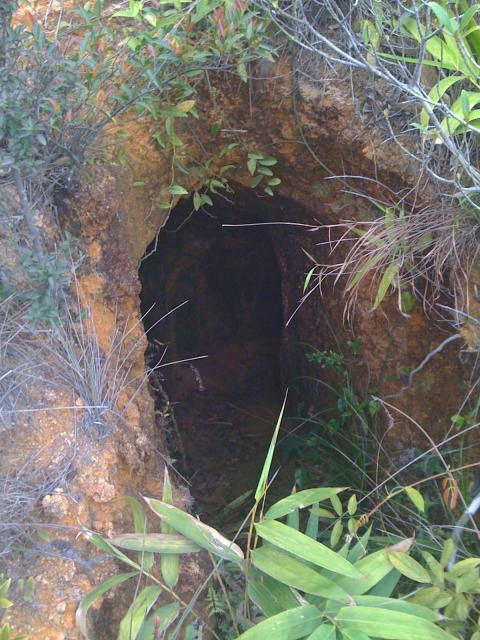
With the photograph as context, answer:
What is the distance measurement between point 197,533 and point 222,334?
376cm

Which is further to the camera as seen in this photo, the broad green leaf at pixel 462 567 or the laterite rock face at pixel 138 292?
the laterite rock face at pixel 138 292

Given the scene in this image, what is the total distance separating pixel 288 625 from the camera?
1.43 meters

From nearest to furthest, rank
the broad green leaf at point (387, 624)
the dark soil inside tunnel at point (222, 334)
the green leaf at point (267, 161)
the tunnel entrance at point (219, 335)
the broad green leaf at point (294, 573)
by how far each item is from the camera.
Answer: the broad green leaf at point (387, 624) < the broad green leaf at point (294, 573) < the green leaf at point (267, 161) < the dark soil inside tunnel at point (222, 334) < the tunnel entrance at point (219, 335)

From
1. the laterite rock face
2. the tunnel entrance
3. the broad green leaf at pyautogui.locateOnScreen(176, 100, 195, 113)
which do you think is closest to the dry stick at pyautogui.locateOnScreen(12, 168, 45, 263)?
the laterite rock face

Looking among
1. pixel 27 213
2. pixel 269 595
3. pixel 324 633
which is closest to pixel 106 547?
pixel 269 595

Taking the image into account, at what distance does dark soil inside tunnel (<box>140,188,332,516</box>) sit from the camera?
154 inches

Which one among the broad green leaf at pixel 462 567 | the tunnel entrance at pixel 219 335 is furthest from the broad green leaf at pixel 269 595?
the tunnel entrance at pixel 219 335

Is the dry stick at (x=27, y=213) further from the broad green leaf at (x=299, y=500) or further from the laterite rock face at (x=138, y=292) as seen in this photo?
the broad green leaf at (x=299, y=500)

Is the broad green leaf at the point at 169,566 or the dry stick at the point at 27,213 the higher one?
the dry stick at the point at 27,213

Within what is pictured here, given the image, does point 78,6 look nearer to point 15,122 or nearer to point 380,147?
point 15,122

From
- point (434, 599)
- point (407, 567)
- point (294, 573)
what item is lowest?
point (434, 599)

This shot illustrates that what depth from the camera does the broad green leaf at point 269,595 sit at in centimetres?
157

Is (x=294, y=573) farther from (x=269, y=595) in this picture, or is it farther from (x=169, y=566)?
(x=169, y=566)

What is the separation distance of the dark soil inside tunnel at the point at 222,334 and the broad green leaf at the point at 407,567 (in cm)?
204
